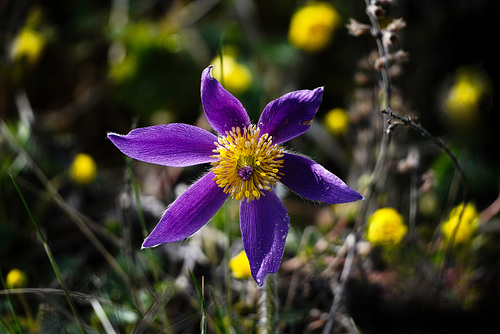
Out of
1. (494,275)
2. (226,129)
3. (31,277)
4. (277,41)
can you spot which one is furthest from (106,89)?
(494,275)

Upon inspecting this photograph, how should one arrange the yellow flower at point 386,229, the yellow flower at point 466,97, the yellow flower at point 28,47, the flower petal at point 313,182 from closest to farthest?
the flower petal at point 313,182 < the yellow flower at point 386,229 < the yellow flower at point 466,97 < the yellow flower at point 28,47

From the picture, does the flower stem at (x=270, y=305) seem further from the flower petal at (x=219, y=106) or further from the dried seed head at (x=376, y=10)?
the dried seed head at (x=376, y=10)

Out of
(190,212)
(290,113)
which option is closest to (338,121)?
(290,113)

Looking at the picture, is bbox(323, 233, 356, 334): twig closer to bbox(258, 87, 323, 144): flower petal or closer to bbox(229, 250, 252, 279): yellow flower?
bbox(229, 250, 252, 279): yellow flower

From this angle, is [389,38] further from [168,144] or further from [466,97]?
[466,97]

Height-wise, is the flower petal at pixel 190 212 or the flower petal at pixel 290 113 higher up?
the flower petal at pixel 290 113

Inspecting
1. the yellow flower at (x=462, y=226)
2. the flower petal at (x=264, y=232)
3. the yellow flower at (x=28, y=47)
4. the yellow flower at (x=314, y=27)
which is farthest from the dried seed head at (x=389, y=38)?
the yellow flower at (x=28, y=47)
